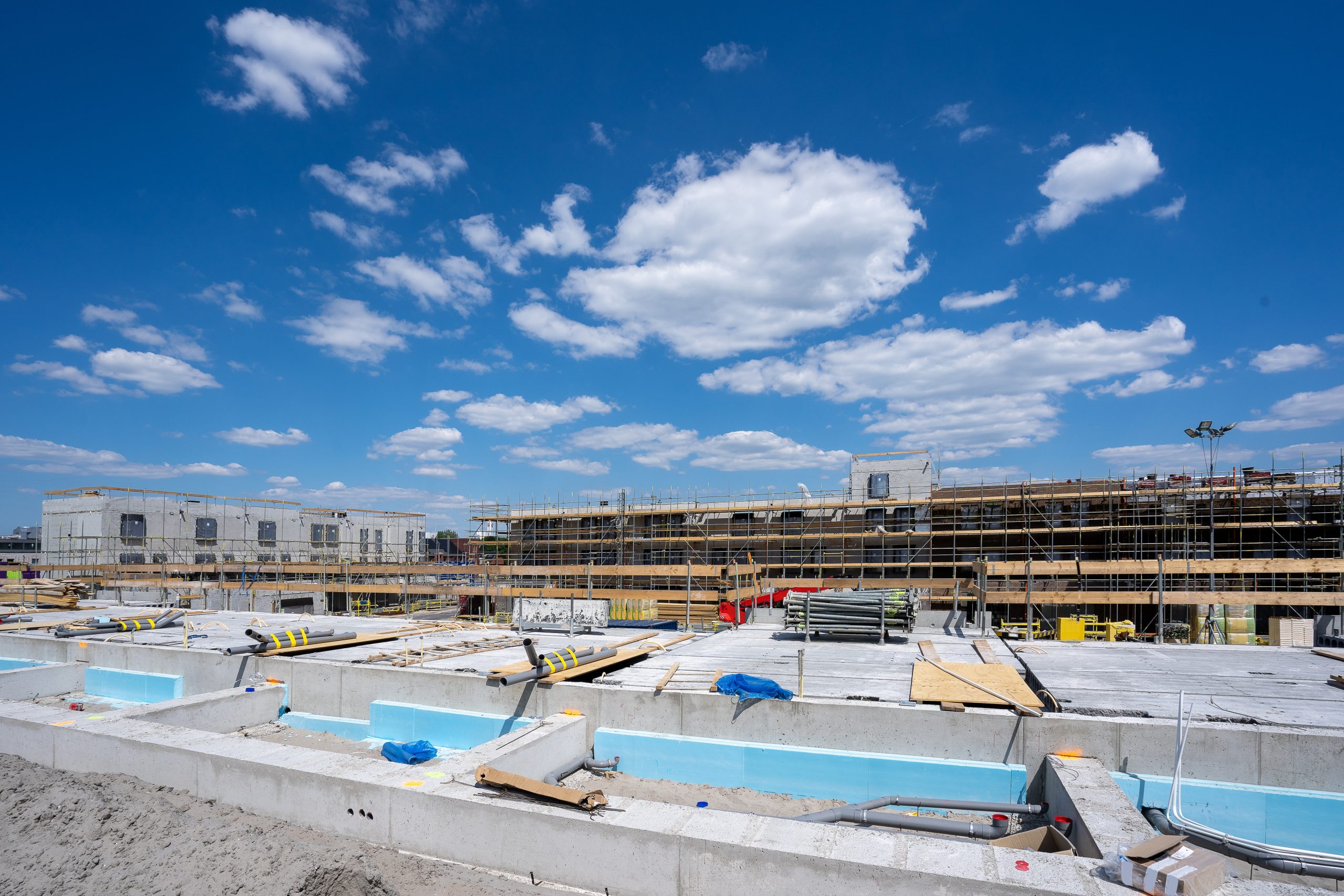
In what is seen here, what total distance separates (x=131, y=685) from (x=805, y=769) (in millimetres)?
16445

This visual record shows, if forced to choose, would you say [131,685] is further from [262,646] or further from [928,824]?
[928,824]

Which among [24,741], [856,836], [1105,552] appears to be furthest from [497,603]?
[856,836]

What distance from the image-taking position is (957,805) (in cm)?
935

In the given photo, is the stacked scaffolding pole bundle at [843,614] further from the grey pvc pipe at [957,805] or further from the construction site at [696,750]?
the grey pvc pipe at [957,805]

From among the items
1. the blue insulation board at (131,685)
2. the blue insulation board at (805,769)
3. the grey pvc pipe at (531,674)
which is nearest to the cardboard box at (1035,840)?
the blue insulation board at (805,769)

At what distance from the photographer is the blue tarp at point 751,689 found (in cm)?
1094

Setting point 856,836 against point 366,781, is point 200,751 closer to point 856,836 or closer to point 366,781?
point 366,781

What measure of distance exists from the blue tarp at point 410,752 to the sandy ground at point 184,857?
9.41ft

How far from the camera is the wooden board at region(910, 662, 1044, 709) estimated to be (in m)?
10.5

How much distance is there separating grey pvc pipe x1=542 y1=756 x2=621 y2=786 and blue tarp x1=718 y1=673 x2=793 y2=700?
2.10 metres

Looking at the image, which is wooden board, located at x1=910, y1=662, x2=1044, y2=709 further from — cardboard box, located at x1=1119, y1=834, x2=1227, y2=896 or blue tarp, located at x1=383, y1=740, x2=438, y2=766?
blue tarp, located at x1=383, y1=740, x2=438, y2=766

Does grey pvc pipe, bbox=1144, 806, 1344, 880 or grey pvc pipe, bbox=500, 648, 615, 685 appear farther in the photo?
grey pvc pipe, bbox=500, 648, 615, 685

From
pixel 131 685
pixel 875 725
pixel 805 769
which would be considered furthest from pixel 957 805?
pixel 131 685

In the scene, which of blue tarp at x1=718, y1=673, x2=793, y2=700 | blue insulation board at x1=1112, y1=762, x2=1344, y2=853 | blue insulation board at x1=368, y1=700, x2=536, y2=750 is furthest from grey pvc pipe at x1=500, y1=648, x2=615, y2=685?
blue insulation board at x1=1112, y1=762, x2=1344, y2=853
